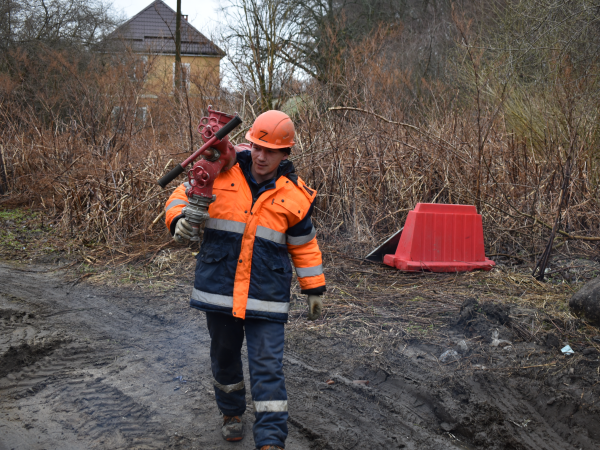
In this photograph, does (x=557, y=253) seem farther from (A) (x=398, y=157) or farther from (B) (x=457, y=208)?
(A) (x=398, y=157)

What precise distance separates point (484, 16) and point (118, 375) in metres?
12.2

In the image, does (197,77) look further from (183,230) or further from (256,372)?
(256,372)

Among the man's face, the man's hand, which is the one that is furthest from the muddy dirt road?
the man's face

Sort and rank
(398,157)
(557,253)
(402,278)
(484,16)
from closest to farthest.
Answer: (402,278), (557,253), (398,157), (484,16)

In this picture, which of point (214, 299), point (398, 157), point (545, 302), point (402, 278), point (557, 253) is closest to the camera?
point (214, 299)

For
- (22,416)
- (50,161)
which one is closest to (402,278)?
(22,416)

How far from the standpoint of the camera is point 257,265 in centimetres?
239

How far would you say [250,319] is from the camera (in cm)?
243

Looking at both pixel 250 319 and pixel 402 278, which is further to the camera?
pixel 402 278

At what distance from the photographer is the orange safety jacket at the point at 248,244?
7.81 ft

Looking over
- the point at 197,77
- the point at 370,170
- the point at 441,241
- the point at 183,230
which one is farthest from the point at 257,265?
the point at 197,77

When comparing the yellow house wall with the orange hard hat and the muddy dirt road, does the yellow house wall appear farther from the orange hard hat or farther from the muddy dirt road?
the orange hard hat

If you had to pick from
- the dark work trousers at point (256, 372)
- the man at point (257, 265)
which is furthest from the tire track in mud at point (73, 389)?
the man at point (257, 265)

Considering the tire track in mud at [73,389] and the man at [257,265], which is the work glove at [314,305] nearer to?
the man at [257,265]
